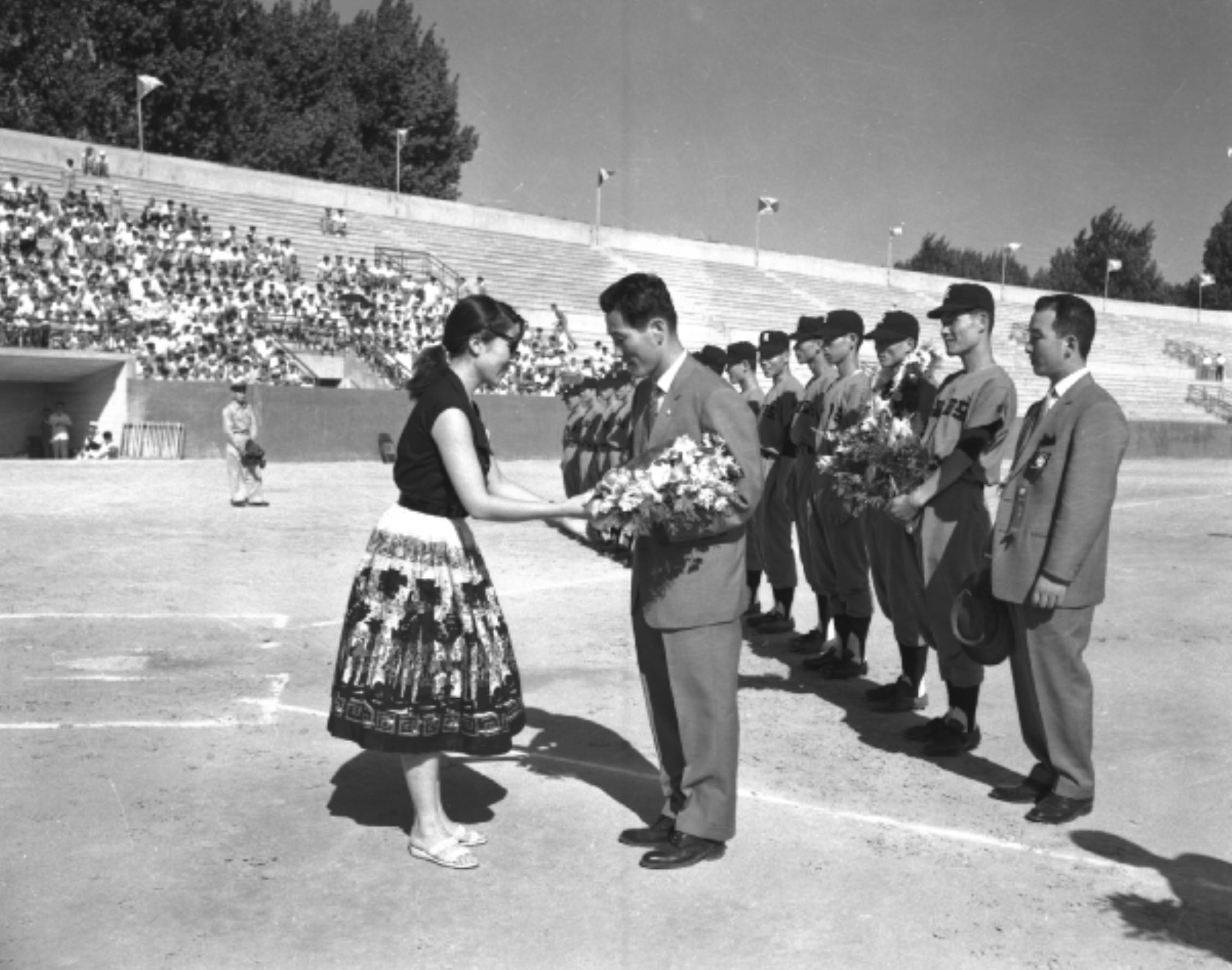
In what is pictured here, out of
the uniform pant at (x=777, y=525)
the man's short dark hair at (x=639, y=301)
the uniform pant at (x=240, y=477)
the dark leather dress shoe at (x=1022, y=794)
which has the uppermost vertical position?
the man's short dark hair at (x=639, y=301)

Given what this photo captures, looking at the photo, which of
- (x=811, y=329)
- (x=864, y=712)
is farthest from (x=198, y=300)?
(x=864, y=712)

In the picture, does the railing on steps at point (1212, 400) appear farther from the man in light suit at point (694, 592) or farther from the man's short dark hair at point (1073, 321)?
the man in light suit at point (694, 592)

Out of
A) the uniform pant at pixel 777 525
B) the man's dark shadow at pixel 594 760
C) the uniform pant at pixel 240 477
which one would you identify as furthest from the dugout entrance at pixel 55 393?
the man's dark shadow at pixel 594 760

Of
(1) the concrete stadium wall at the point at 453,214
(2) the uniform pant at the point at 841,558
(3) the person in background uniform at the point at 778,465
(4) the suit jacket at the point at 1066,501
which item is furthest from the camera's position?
(1) the concrete stadium wall at the point at 453,214

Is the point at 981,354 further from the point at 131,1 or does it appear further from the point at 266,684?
the point at 131,1

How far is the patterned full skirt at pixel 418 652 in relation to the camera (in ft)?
15.1

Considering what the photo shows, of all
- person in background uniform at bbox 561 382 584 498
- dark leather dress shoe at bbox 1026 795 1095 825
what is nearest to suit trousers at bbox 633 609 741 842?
dark leather dress shoe at bbox 1026 795 1095 825

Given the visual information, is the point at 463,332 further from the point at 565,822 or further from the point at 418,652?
the point at 565,822

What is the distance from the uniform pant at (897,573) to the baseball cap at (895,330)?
106 centimetres

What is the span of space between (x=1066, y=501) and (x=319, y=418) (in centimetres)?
2317

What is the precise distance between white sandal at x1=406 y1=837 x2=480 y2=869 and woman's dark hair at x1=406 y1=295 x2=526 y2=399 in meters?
1.68

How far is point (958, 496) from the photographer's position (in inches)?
244

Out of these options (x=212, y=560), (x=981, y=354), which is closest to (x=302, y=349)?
(x=212, y=560)

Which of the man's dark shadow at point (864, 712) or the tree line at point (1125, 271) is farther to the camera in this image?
the tree line at point (1125, 271)
